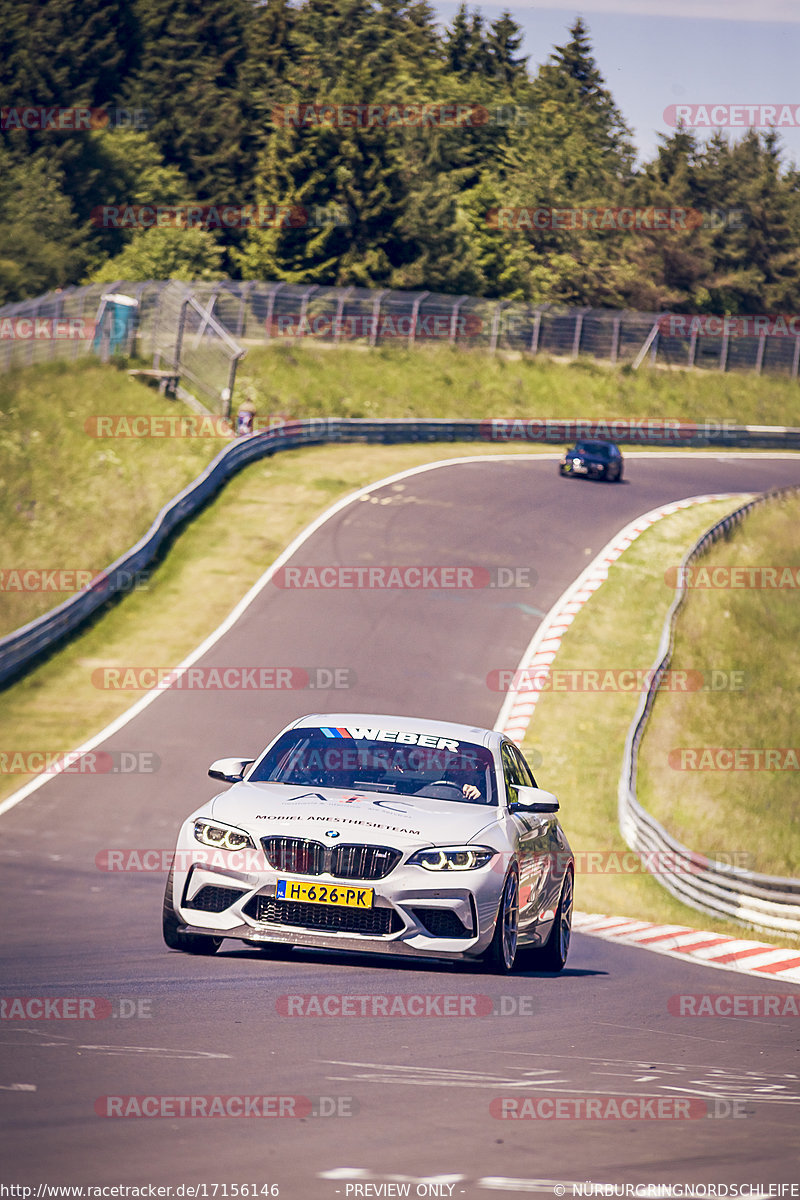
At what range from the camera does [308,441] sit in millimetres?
44312

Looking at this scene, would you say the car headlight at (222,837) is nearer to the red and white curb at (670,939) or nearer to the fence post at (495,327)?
the red and white curb at (670,939)

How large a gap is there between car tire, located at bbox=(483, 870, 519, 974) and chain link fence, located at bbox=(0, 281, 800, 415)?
114 ft

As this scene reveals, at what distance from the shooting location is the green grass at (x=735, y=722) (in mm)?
21812

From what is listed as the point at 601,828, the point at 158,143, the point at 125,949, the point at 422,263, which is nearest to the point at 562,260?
the point at 422,263

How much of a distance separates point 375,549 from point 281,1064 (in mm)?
26907

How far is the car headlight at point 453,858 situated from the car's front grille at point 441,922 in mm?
237

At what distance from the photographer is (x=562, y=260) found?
83.2 metres
